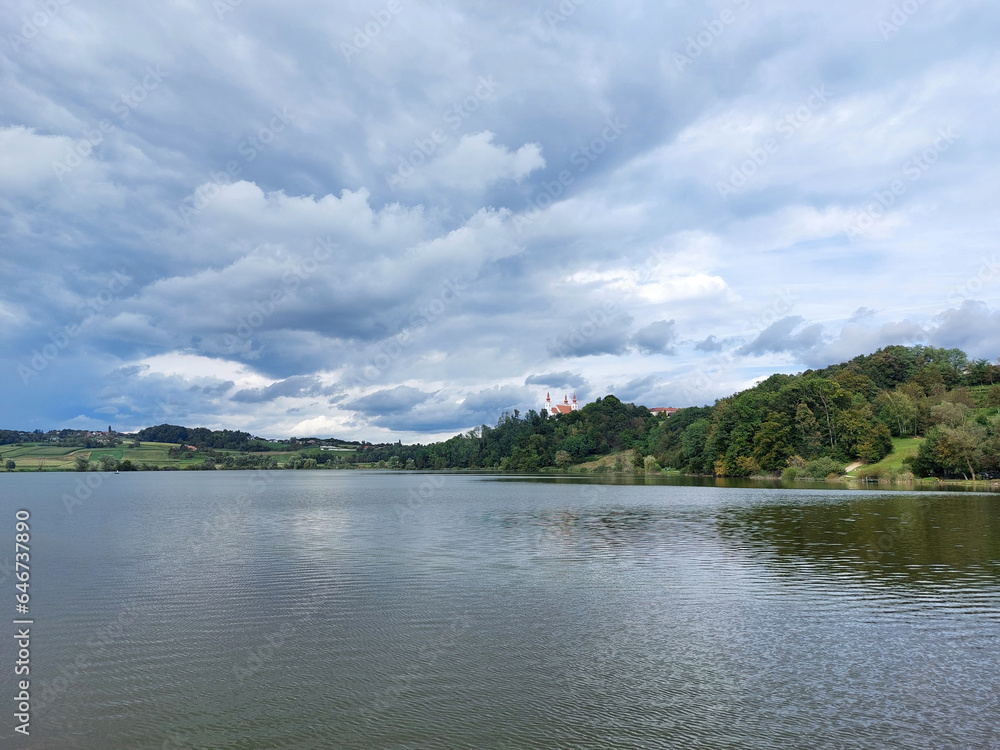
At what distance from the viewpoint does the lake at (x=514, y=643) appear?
11.1 meters

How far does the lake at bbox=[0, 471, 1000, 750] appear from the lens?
1115 cm

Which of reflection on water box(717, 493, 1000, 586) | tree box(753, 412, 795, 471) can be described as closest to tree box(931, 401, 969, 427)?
tree box(753, 412, 795, 471)

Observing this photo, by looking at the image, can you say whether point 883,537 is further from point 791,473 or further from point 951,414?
point 791,473

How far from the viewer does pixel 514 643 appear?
1603 centimetres

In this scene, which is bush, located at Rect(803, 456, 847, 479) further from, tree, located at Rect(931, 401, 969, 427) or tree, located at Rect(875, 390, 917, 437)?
tree, located at Rect(875, 390, 917, 437)

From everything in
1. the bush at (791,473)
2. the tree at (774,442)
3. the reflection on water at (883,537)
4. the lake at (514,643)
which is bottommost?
the bush at (791,473)

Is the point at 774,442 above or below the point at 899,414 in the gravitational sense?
below

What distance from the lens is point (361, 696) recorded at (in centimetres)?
1259

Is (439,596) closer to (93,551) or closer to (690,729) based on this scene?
(690,729)

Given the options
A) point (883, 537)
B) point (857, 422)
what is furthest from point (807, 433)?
point (883, 537)

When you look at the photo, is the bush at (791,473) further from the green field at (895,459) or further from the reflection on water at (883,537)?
the reflection on water at (883,537)

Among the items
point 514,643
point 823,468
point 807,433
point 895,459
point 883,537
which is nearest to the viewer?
point 514,643

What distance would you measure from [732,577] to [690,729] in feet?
49.4

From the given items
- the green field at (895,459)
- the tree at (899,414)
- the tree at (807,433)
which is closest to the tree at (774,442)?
the tree at (807,433)
